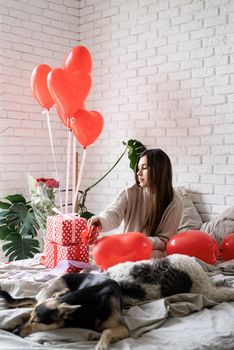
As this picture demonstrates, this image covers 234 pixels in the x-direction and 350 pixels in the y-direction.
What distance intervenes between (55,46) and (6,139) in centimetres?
98

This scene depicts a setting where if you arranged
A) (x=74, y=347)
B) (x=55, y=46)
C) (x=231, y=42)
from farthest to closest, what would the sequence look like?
(x=55, y=46) → (x=231, y=42) → (x=74, y=347)

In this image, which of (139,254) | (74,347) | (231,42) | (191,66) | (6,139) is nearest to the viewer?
(74,347)

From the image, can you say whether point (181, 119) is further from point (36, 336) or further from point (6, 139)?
point (36, 336)

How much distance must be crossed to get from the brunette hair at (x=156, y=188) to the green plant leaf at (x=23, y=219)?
1108mm

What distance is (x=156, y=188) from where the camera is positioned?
2.83m

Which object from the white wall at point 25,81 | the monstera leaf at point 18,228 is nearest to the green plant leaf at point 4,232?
the monstera leaf at point 18,228

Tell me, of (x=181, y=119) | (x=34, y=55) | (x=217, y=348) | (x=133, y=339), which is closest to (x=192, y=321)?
(x=217, y=348)

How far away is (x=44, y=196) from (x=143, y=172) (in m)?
0.64

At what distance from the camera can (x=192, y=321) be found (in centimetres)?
180

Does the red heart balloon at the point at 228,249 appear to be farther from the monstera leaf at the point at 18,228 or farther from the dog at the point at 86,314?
the monstera leaf at the point at 18,228

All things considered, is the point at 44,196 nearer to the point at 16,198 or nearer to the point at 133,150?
the point at 16,198

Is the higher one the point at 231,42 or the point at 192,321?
the point at 231,42

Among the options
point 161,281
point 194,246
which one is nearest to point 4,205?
point 194,246

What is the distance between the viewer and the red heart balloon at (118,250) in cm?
229
